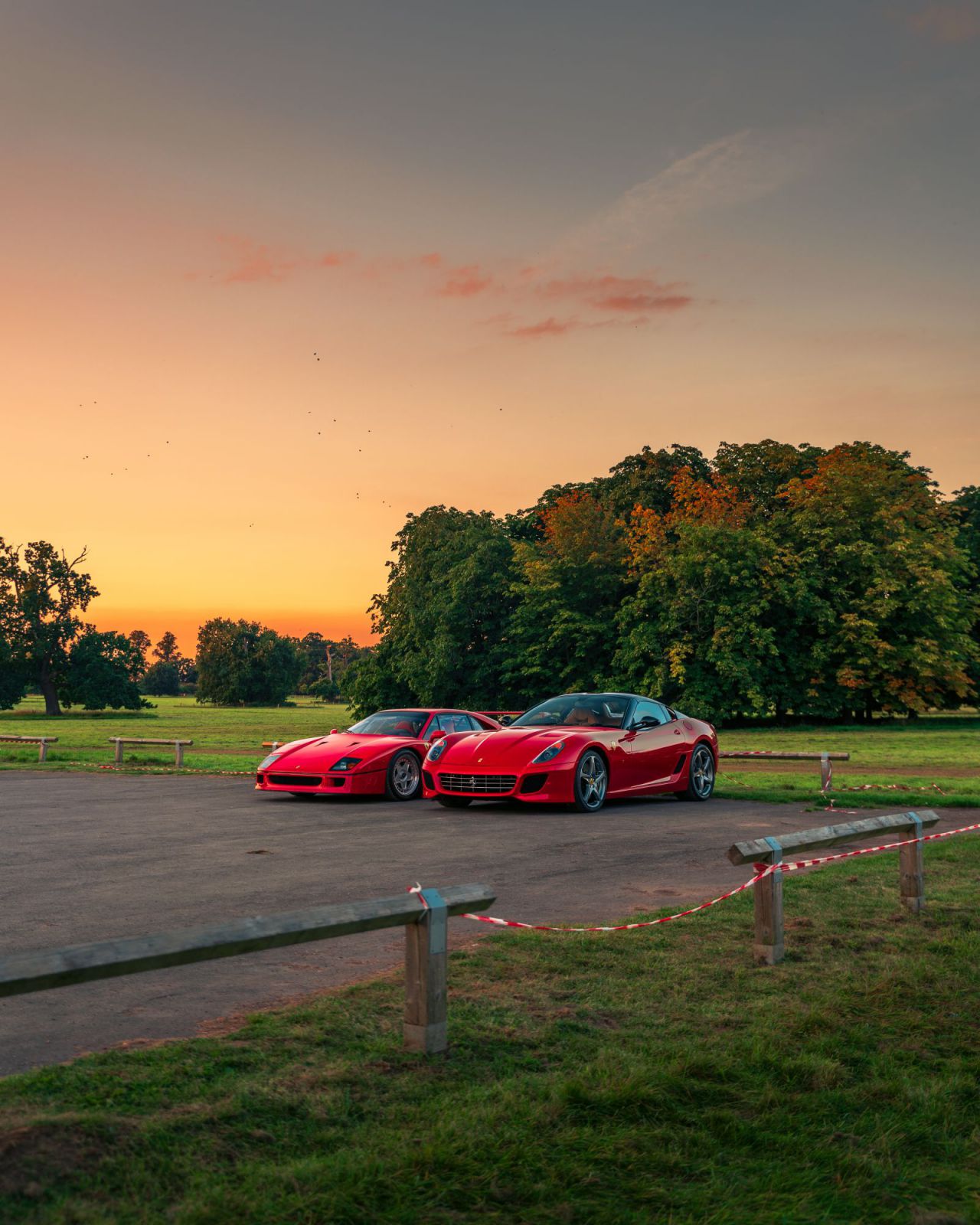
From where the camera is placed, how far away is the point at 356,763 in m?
17.1

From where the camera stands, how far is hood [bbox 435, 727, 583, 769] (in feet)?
50.3

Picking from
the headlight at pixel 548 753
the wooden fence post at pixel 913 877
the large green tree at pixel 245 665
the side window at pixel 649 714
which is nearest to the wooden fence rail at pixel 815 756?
the side window at pixel 649 714

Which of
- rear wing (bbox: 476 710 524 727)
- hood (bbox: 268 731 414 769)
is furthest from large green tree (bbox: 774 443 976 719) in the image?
hood (bbox: 268 731 414 769)

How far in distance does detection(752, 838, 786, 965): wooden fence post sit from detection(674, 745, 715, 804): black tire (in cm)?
1025

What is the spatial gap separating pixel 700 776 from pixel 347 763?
207 inches

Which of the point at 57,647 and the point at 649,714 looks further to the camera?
the point at 57,647

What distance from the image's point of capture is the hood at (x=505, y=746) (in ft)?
50.3

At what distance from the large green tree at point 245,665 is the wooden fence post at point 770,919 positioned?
397 ft

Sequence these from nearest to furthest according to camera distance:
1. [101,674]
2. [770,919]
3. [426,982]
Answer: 1. [426,982]
2. [770,919]
3. [101,674]

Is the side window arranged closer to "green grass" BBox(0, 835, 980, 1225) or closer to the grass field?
the grass field

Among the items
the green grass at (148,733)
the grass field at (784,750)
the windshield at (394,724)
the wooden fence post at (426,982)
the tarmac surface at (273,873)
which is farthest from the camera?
the green grass at (148,733)

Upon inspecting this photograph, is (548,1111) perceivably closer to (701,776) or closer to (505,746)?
(505,746)

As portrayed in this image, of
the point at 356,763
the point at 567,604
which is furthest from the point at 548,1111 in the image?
the point at 567,604

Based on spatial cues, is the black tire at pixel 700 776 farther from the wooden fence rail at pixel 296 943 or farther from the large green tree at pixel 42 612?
the large green tree at pixel 42 612
